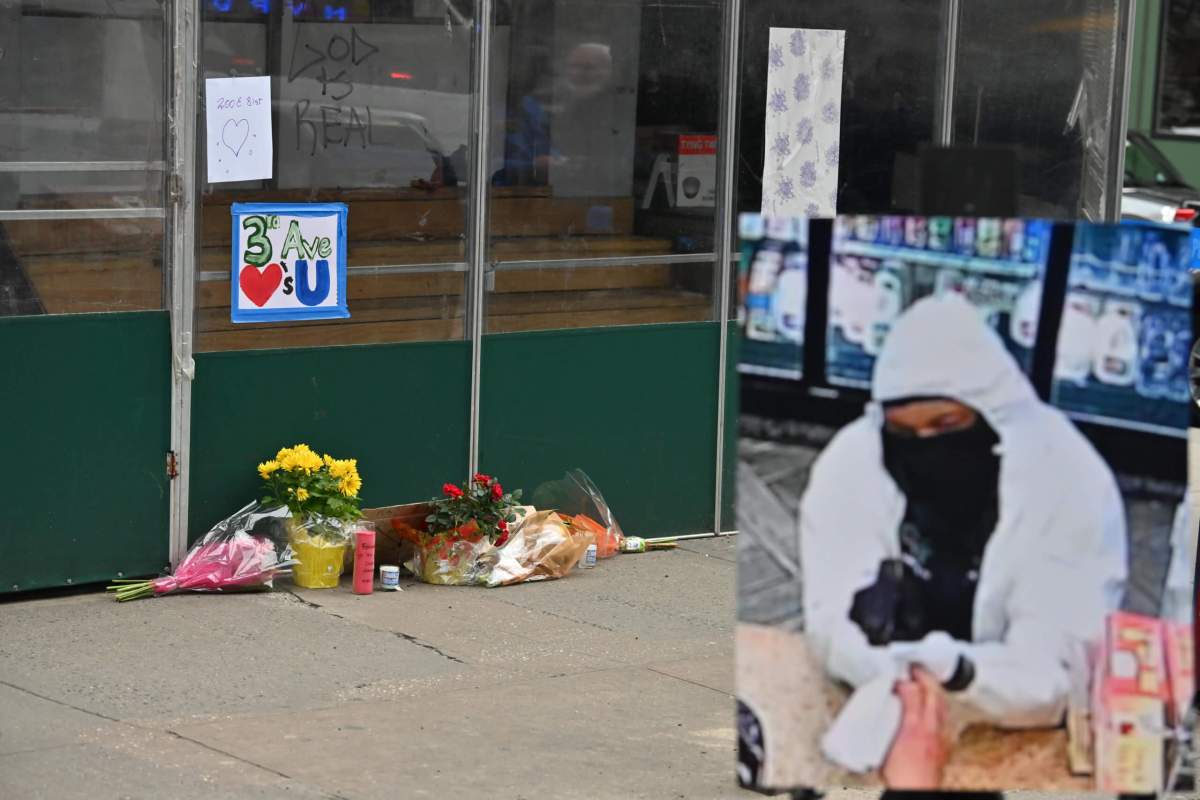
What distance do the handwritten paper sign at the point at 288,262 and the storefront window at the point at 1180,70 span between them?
18576 millimetres

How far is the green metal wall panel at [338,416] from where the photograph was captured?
793 centimetres

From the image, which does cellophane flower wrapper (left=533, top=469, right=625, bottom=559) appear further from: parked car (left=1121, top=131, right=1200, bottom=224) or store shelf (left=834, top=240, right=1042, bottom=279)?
parked car (left=1121, top=131, right=1200, bottom=224)

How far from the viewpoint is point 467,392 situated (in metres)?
8.60

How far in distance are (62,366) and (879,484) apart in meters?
4.63

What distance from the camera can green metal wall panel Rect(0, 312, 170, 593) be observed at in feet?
24.4

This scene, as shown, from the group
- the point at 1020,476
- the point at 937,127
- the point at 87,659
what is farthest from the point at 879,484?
the point at 937,127

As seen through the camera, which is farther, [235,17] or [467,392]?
[467,392]

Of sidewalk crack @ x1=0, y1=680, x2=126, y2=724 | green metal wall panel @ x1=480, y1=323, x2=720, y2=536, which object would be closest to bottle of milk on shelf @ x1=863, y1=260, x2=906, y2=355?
sidewalk crack @ x1=0, y1=680, x2=126, y2=724

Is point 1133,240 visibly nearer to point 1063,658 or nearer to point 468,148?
point 1063,658

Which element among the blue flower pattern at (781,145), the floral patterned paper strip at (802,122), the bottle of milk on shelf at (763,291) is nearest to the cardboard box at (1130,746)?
the bottle of milk on shelf at (763,291)

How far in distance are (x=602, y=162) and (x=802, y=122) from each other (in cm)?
112

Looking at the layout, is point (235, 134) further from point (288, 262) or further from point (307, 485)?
point (307, 485)

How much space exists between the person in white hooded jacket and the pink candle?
4408 millimetres

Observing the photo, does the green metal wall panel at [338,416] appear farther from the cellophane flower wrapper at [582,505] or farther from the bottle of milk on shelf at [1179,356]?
the bottle of milk on shelf at [1179,356]
